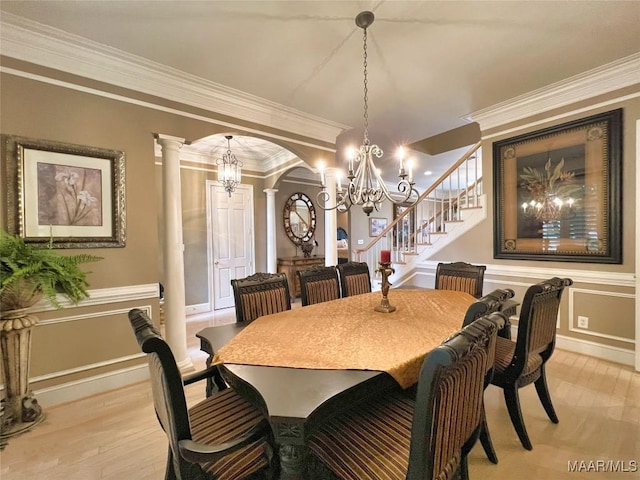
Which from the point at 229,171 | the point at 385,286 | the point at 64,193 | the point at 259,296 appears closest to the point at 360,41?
the point at 385,286

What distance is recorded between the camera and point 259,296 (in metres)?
Result: 2.09

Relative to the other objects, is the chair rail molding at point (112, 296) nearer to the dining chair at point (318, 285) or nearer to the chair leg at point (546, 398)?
the dining chair at point (318, 285)

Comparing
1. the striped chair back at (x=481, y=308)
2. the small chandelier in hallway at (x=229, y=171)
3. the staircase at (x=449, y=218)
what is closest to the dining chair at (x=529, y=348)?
the striped chair back at (x=481, y=308)

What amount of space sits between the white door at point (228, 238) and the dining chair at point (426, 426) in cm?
415

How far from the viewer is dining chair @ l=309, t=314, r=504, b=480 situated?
0.80 m

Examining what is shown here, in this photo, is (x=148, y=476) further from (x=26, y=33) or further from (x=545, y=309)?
(x=26, y=33)

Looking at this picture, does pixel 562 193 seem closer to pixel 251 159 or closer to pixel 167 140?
pixel 167 140

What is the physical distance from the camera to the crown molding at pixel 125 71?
200 centimetres

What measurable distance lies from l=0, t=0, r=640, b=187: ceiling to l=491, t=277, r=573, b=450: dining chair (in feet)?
6.09

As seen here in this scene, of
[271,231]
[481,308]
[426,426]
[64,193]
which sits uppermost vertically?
[64,193]

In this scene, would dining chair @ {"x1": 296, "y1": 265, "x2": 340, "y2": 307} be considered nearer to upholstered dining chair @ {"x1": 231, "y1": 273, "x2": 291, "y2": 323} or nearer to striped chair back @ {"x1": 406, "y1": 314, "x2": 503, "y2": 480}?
upholstered dining chair @ {"x1": 231, "y1": 273, "x2": 291, "y2": 323}

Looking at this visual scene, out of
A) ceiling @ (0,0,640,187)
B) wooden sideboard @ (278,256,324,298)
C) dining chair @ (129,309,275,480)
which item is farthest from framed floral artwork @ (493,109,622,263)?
dining chair @ (129,309,275,480)

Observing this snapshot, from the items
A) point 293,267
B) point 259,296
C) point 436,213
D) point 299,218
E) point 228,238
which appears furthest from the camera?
point 299,218

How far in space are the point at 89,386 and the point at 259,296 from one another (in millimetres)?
1660
